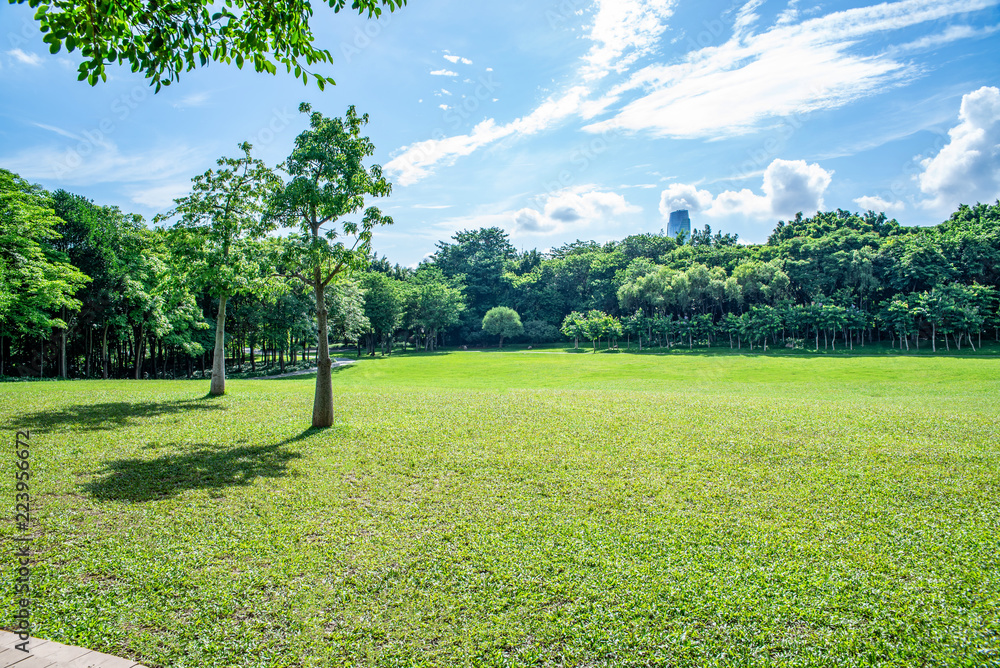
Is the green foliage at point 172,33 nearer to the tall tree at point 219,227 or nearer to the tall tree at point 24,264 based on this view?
the tall tree at point 219,227

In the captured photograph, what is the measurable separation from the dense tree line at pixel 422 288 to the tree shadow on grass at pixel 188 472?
532 centimetres

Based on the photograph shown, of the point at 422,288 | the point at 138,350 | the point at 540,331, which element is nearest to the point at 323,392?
the point at 138,350

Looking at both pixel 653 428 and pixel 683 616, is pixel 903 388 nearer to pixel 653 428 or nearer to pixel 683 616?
pixel 653 428

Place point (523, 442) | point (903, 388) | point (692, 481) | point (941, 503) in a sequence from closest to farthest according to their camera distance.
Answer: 1. point (941, 503)
2. point (692, 481)
3. point (523, 442)
4. point (903, 388)

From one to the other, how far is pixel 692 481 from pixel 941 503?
3.80m

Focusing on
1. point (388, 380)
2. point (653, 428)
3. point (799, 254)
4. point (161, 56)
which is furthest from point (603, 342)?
point (161, 56)

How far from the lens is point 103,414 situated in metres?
14.6

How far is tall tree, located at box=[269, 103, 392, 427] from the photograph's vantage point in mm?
13773

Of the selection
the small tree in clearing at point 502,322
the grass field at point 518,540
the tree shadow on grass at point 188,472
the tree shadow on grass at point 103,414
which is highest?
the small tree in clearing at point 502,322

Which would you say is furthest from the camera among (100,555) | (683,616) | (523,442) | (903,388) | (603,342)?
(603,342)

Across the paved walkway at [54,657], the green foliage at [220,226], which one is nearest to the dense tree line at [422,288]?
the green foliage at [220,226]

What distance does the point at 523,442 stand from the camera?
40.2ft

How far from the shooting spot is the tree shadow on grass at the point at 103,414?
41.7 ft

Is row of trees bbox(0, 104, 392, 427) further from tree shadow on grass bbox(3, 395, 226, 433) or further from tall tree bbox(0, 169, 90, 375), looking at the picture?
tree shadow on grass bbox(3, 395, 226, 433)
